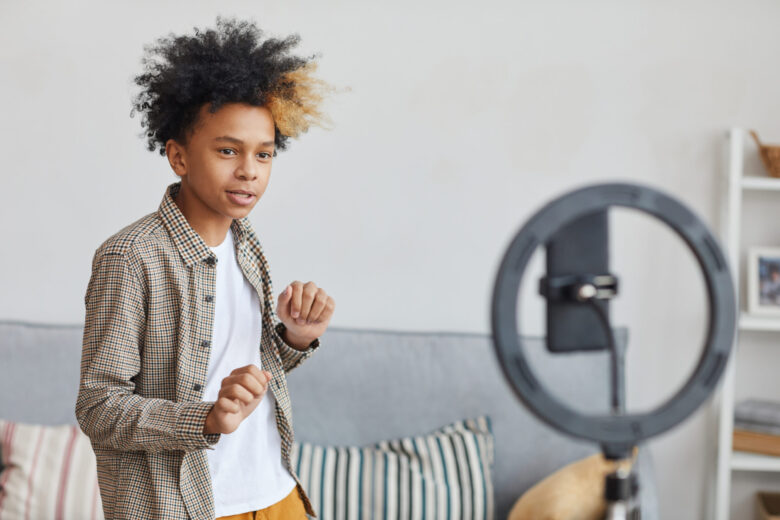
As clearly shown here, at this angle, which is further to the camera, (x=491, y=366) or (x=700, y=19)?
(x=700, y=19)

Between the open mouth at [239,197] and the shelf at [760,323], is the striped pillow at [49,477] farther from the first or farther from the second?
the shelf at [760,323]

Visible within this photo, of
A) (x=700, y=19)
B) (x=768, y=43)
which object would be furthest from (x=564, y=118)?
(x=768, y=43)

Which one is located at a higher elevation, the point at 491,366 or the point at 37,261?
the point at 37,261

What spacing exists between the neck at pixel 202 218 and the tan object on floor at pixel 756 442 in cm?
166

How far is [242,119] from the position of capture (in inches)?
42.4

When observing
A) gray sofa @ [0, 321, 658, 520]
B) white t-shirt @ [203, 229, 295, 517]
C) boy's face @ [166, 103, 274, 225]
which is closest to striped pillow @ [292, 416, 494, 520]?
gray sofa @ [0, 321, 658, 520]

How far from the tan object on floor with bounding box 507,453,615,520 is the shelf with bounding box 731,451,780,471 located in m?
0.57

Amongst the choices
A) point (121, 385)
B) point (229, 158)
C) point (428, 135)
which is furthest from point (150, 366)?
point (428, 135)

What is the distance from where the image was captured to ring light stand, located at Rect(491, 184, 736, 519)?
527mm

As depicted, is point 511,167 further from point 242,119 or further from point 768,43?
point 242,119

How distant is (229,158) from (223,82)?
104mm

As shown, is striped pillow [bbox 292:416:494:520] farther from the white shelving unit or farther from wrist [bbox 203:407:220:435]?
wrist [bbox 203:407:220:435]

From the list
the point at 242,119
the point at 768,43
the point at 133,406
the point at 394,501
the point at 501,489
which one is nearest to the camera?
the point at 133,406

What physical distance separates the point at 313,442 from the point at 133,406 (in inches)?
45.6
